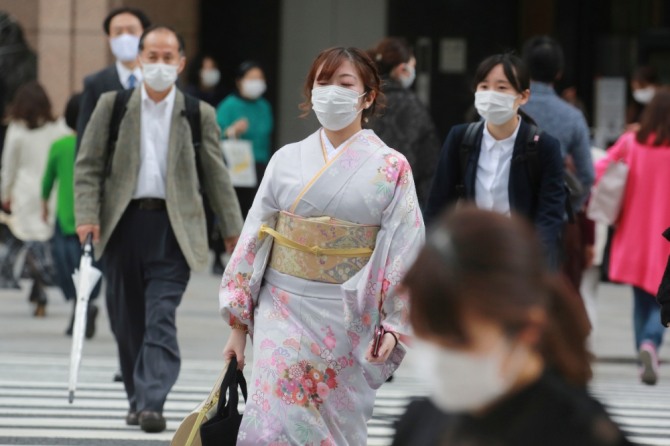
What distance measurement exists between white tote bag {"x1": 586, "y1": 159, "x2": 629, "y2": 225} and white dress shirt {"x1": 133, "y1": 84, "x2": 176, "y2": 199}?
12.0ft

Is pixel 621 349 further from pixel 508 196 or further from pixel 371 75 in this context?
pixel 371 75

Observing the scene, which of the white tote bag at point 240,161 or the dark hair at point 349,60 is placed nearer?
the dark hair at point 349,60

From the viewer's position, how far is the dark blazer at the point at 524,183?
6.91m

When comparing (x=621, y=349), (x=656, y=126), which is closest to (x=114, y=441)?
(x=656, y=126)

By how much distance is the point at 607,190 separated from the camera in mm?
10180

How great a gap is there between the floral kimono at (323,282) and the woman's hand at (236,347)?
2.1 inches

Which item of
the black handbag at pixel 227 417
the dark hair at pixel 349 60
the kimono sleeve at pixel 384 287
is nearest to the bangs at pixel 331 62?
the dark hair at pixel 349 60

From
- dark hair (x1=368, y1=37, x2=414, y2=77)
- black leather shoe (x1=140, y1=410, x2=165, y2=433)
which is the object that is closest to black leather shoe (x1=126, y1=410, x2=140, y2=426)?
black leather shoe (x1=140, y1=410, x2=165, y2=433)

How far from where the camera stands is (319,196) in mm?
5160

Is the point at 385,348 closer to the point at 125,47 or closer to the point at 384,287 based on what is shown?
the point at 384,287

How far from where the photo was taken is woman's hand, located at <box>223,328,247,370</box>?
502 centimetres

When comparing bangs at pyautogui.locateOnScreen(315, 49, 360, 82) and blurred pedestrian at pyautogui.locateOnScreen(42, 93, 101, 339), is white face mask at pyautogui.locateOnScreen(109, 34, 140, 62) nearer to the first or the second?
blurred pedestrian at pyautogui.locateOnScreen(42, 93, 101, 339)

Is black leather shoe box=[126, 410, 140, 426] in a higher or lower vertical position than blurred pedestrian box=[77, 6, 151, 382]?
lower

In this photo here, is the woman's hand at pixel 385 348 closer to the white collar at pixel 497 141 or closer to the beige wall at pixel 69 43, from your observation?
the white collar at pixel 497 141
